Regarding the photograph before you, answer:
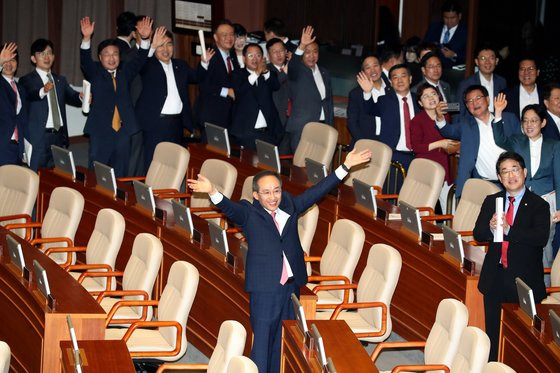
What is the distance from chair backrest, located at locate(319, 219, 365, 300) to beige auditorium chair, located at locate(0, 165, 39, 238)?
2284 mm

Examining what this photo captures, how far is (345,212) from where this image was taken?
8062 mm

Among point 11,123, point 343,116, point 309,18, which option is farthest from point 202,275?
point 309,18

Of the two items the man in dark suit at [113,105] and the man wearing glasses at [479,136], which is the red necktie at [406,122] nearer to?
the man wearing glasses at [479,136]

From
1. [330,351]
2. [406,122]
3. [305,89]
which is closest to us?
[330,351]

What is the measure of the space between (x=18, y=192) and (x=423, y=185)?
289 cm

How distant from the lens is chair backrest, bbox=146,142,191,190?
8820mm

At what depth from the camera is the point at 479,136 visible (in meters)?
8.25

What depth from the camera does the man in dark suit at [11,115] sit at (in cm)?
953

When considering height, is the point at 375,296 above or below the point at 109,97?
below

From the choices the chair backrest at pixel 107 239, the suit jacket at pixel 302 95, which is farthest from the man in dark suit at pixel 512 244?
the suit jacket at pixel 302 95

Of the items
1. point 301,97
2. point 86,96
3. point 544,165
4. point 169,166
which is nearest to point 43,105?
point 86,96

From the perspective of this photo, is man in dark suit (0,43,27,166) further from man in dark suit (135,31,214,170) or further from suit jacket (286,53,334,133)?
suit jacket (286,53,334,133)

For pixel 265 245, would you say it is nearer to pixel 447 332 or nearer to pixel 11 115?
pixel 447 332

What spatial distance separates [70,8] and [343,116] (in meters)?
3.26
